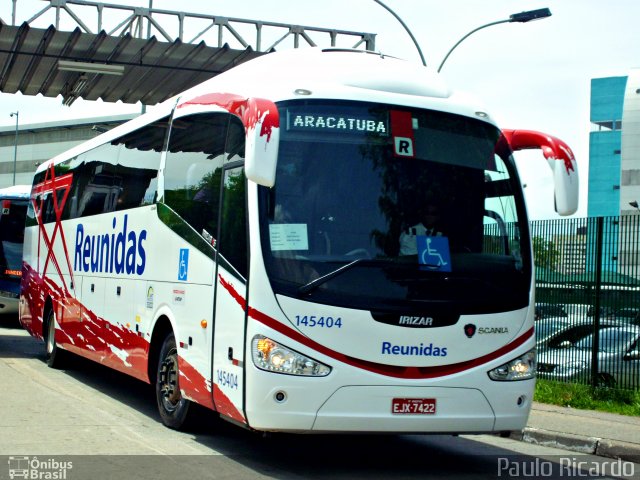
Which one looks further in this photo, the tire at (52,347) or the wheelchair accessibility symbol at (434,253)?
the tire at (52,347)

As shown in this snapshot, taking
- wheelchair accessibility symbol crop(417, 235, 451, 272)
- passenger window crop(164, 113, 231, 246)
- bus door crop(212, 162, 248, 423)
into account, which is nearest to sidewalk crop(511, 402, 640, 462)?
wheelchair accessibility symbol crop(417, 235, 451, 272)

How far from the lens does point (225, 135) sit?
9117 millimetres

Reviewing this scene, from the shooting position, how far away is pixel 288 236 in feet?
26.5

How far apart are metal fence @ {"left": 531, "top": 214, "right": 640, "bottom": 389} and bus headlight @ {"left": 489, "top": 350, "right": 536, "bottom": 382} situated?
4.96 meters

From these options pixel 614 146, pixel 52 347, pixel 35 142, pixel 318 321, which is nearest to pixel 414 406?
pixel 318 321

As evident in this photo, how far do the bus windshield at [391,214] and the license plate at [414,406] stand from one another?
0.73 meters

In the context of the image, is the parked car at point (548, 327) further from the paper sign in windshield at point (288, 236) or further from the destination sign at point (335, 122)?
the paper sign in windshield at point (288, 236)

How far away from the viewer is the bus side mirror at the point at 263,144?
24.5 feet

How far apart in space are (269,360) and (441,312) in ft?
4.80

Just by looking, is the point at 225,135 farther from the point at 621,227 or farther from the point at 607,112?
the point at 607,112

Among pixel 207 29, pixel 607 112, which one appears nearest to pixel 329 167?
pixel 207 29

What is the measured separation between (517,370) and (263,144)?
2.94m

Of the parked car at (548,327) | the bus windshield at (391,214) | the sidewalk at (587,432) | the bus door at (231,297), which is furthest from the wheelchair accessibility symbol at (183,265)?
the parked car at (548,327)

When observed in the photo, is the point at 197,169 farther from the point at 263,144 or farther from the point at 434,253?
the point at 434,253
